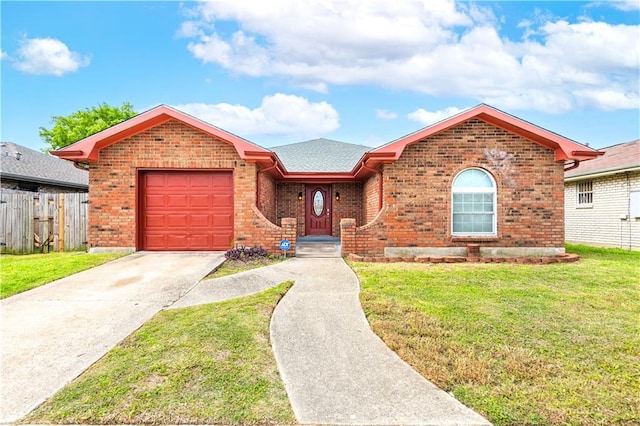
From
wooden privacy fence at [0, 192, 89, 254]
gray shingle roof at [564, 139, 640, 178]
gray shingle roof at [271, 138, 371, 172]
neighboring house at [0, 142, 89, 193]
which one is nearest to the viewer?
wooden privacy fence at [0, 192, 89, 254]

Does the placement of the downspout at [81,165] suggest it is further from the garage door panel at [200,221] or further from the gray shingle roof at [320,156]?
the gray shingle roof at [320,156]

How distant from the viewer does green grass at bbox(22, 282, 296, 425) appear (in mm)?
2371

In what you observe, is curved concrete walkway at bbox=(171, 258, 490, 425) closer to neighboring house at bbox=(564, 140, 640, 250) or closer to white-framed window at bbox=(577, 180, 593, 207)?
neighboring house at bbox=(564, 140, 640, 250)

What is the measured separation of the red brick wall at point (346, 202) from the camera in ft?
48.6

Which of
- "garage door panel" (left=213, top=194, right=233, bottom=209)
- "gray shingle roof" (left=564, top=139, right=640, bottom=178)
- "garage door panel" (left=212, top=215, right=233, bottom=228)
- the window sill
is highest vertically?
"gray shingle roof" (left=564, top=139, right=640, bottom=178)

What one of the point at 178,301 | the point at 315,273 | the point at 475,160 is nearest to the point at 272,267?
the point at 315,273

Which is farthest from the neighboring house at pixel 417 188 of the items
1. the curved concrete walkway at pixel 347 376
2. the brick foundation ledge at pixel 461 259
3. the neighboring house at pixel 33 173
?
the neighboring house at pixel 33 173

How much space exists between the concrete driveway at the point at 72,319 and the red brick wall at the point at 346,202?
772cm

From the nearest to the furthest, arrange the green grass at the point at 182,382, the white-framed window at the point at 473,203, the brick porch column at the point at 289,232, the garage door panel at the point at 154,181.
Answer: the green grass at the point at 182,382 → the brick porch column at the point at 289,232 → the white-framed window at the point at 473,203 → the garage door panel at the point at 154,181

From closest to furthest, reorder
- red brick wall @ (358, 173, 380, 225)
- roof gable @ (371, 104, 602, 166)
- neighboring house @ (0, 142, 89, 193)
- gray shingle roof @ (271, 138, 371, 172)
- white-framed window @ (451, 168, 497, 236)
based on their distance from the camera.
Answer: roof gable @ (371, 104, 602, 166), white-framed window @ (451, 168, 497, 236), red brick wall @ (358, 173, 380, 225), neighboring house @ (0, 142, 89, 193), gray shingle roof @ (271, 138, 371, 172)

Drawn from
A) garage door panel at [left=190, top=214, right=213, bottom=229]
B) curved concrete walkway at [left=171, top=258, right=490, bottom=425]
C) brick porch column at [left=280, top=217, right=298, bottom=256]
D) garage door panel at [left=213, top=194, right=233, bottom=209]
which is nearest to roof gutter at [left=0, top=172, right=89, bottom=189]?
garage door panel at [left=190, top=214, right=213, bottom=229]

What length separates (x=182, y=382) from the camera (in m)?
2.80

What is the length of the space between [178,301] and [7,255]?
881 cm

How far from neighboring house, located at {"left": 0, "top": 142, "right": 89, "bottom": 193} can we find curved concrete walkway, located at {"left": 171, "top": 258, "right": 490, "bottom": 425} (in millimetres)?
13053
